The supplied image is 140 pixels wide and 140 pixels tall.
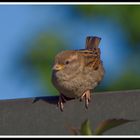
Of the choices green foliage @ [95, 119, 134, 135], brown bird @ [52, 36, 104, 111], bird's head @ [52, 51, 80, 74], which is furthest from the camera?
bird's head @ [52, 51, 80, 74]

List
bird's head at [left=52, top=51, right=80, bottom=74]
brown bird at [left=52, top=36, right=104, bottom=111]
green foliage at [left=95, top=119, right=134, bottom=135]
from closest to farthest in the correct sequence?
green foliage at [left=95, top=119, right=134, bottom=135] < brown bird at [left=52, top=36, right=104, bottom=111] < bird's head at [left=52, top=51, right=80, bottom=74]

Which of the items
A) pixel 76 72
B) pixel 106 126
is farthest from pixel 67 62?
pixel 106 126

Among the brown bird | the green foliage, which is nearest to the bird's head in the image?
the brown bird

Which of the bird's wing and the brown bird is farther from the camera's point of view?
the bird's wing

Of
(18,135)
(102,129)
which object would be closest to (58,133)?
(18,135)

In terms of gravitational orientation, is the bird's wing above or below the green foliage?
below

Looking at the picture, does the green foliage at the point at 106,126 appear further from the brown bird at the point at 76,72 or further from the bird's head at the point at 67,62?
the bird's head at the point at 67,62

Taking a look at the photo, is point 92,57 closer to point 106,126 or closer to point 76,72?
point 76,72

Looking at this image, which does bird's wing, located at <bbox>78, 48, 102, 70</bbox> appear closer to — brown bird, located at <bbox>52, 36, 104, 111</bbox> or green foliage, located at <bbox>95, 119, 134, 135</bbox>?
brown bird, located at <bbox>52, 36, 104, 111</bbox>

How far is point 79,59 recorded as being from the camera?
3227 millimetres

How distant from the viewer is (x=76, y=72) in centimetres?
312

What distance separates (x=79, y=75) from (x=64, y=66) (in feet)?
0.36

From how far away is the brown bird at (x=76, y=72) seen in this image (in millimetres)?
2955

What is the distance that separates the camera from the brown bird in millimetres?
2955
